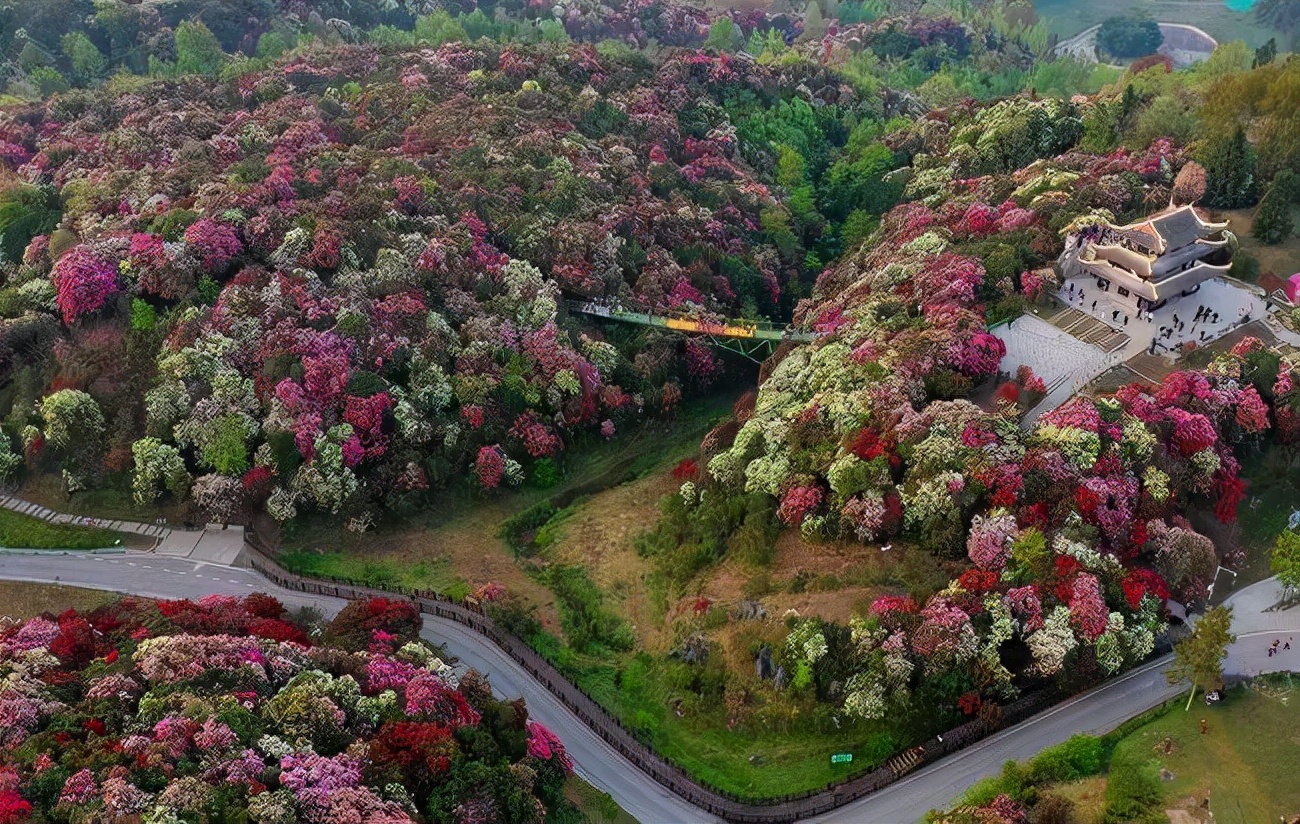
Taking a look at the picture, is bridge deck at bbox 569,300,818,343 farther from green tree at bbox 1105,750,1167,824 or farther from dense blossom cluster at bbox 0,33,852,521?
→ green tree at bbox 1105,750,1167,824

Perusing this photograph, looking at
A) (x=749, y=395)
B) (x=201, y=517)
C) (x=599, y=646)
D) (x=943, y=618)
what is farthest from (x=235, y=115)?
(x=943, y=618)

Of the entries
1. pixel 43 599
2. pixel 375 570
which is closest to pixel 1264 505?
pixel 375 570

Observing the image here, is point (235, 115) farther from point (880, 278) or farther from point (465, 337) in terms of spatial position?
point (880, 278)

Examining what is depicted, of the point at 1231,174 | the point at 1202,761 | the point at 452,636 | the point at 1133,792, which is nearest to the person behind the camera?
the point at 1133,792

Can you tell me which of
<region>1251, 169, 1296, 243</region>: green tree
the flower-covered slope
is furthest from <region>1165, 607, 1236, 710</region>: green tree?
<region>1251, 169, 1296, 243</region>: green tree

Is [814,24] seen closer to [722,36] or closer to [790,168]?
[722,36]

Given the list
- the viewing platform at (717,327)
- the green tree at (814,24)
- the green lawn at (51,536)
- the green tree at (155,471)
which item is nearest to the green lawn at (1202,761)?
the viewing platform at (717,327)
